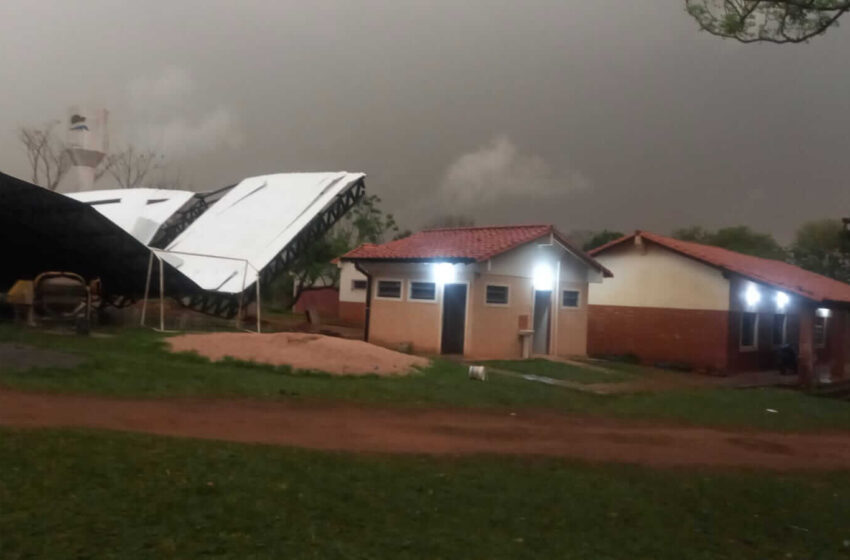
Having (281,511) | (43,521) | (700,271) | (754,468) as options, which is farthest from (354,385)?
→ (700,271)

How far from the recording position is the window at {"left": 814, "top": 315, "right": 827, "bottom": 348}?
30602mm

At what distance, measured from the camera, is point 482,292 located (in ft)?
74.5

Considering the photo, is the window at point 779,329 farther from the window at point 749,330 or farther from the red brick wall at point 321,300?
the red brick wall at point 321,300

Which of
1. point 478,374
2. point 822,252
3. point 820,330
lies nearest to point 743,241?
point 822,252

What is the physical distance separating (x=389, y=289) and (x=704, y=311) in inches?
403

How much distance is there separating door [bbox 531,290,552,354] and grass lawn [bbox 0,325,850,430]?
21.9ft

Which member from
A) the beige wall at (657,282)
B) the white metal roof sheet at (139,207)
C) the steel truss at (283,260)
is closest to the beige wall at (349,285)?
the white metal roof sheet at (139,207)

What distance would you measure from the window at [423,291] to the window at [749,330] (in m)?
10.8

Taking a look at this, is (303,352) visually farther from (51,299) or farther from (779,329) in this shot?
(779,329)

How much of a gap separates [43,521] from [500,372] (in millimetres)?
14049

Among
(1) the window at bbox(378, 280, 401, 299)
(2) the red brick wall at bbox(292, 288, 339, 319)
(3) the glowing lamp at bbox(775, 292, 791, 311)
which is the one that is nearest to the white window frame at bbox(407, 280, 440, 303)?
(1) the window at bbox(378, 280, 401, 299)

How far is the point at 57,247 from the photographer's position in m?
22.0

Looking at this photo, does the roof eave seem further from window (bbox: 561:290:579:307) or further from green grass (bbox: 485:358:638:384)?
window (bbox: 561:290:579:307)

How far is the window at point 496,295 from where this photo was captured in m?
23.0
